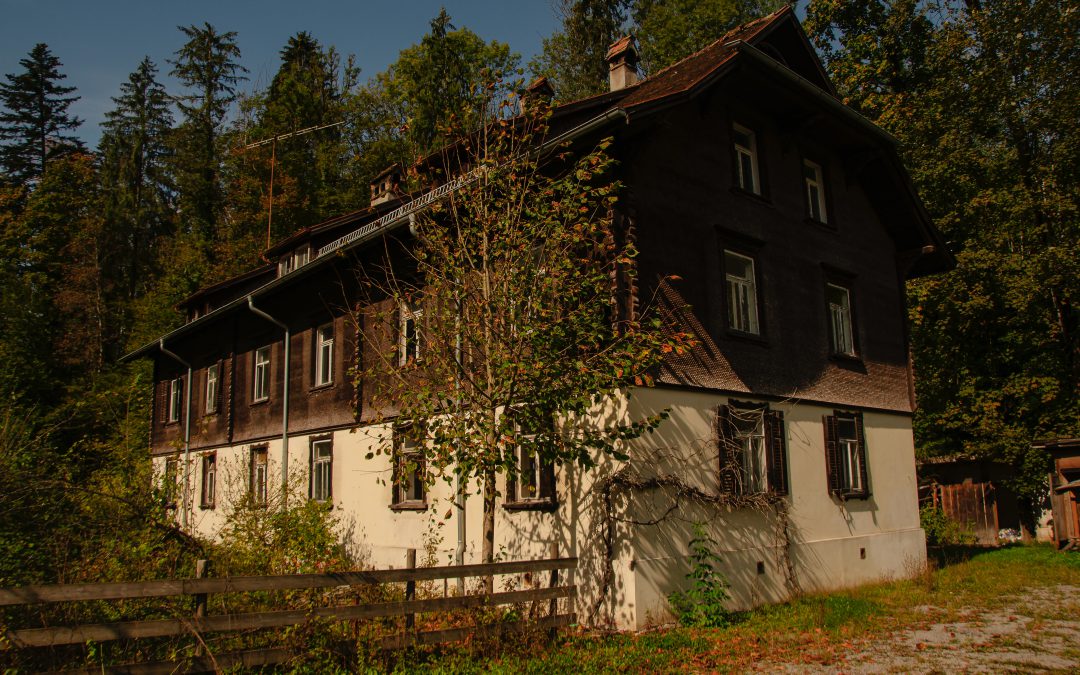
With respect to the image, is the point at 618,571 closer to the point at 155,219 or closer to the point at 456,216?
the point at 456,216

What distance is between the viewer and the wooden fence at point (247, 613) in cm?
600

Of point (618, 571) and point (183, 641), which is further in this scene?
point (618, 571)

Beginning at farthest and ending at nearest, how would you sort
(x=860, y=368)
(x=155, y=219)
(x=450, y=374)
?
(x=155, y=219) → (x=860, y=368) → (x=450, y=374)

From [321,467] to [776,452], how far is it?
9.53 meters

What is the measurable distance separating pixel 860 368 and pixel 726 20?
71.2 feet

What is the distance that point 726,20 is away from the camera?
106 ft

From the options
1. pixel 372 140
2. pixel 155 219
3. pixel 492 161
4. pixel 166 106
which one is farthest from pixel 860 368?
pixel 166 106

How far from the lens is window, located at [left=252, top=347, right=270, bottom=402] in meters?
19.7

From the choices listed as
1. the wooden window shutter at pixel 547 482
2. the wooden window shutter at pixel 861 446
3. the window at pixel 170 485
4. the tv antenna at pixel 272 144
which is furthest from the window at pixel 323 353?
the tv antenna at pixel 272 144

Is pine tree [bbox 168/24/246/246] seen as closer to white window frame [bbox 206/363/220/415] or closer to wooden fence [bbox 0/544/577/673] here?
white window frame [bbox 206/363/220/415]

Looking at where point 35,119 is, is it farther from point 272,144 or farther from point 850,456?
point 850,456

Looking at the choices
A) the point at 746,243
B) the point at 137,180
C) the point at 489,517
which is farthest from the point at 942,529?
the point at 137,180

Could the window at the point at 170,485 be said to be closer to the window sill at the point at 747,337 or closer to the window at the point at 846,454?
the window sill at the point at 747,337

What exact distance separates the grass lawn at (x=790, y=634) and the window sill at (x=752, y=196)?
6638 mm
